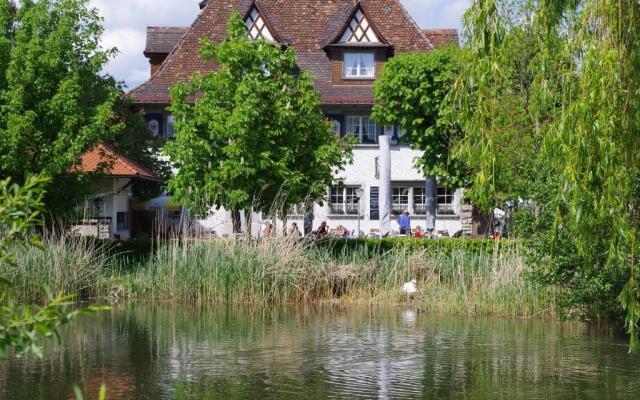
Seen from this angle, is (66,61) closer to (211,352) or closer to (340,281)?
(340,281)

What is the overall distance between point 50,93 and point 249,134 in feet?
16.1

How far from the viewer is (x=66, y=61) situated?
27.5 m

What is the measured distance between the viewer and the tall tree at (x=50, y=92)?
2611cm

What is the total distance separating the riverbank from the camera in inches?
902

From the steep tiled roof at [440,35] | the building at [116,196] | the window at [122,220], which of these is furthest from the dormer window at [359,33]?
the window at [122,220]

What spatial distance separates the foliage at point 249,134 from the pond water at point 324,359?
6.56 meters

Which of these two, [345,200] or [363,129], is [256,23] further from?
[345,200]

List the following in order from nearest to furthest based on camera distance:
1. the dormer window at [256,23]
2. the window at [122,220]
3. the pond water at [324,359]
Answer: the pond water at [324,359], the window at [122,220], the dormer window at [256,23]

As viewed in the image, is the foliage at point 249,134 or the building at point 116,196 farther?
the building at point 116,196

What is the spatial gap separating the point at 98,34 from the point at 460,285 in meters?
11.2

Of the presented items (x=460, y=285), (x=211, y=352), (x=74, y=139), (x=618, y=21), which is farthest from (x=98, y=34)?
(x=618, y=21)

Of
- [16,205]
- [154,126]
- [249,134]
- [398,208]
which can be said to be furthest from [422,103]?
[16,205]

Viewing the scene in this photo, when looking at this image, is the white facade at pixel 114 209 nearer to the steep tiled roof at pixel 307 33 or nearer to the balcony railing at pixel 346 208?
the steep tiled roof at pixel 307 33

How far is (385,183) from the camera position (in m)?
43.3
